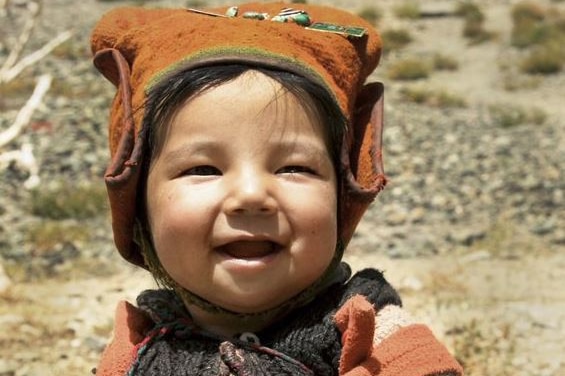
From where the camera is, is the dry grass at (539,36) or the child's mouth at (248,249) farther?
the dry grass at (539,36)

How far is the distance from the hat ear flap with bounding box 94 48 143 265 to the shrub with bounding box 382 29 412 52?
15.4m

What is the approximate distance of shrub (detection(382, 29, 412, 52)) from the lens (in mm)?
17438

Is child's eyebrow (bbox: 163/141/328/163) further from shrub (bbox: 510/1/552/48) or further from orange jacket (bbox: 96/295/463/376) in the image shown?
shrub (bbox: 510/1/552/48)

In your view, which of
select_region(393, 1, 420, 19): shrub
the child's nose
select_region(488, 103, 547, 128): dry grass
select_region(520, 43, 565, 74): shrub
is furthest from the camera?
select_region(393, 1, 420, 19): shrub

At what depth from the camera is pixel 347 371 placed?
1978mm

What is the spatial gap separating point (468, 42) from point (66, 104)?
8492 millimetres

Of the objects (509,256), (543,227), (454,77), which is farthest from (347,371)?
(454,77)

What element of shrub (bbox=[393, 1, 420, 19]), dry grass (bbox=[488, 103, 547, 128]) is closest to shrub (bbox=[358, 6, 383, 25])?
shrub (bbox=[393, 1, 420, 19])

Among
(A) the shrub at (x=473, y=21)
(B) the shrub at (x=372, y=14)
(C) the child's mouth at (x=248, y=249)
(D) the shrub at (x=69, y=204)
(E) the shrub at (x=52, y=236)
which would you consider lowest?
(B) the shrub at (x=372, y=14)

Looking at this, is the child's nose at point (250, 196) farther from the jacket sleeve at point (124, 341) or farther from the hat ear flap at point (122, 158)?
the jacket sleeve at point (124, 341)

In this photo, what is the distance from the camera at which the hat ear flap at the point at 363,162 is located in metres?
2.15

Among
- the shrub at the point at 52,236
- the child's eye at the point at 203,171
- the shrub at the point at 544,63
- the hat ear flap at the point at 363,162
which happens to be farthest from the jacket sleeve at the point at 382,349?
the shrub at the point at 544,63

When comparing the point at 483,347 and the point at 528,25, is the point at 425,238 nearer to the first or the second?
the point at 483,347

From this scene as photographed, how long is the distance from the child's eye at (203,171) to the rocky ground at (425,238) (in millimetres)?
2438
